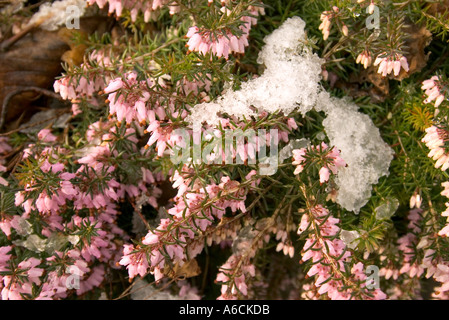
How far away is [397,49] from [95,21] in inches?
95.6

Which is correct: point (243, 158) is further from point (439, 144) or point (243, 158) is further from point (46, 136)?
point (46, 136)

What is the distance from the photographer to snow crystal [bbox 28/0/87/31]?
3586 millimetres

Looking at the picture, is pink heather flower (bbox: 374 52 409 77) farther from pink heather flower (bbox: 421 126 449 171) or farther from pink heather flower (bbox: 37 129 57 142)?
pink heather flower (bbox: 37 129 57 142)

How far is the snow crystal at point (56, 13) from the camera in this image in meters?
3.59

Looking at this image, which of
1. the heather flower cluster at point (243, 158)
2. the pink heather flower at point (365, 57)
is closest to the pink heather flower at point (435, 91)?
the heather flower cluster at point (243, 158)

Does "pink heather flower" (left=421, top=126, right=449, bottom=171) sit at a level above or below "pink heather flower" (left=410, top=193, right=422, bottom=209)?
above

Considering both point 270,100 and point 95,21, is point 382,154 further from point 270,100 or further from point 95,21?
point 95,21

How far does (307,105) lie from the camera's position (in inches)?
108

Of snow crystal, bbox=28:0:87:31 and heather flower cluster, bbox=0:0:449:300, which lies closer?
heather flower cluster, bbox=0:0:449:300

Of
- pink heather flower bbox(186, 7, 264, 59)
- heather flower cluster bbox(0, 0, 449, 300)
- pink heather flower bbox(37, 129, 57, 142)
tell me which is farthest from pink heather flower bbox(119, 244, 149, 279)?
pink heather flower bbox(37, 129, 57, 142)

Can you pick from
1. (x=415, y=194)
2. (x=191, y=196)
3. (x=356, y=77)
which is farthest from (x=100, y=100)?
(x=415, y=194)

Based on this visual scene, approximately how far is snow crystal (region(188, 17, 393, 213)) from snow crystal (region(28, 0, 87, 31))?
1671mm

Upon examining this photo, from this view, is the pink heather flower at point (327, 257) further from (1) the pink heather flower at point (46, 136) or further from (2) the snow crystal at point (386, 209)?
(1) the pink heather flower at point (46, 136)

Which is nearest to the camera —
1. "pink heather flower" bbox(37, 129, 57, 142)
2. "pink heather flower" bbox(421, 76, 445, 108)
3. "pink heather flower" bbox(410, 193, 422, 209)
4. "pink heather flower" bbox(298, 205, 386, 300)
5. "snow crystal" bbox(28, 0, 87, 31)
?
"pink heather flower" bbox(298, 205, 386, 300)
